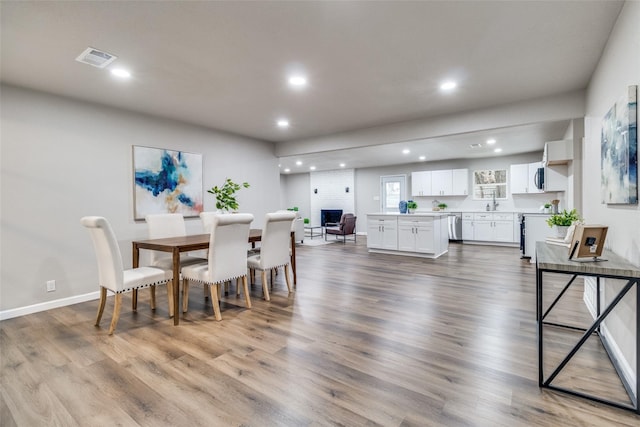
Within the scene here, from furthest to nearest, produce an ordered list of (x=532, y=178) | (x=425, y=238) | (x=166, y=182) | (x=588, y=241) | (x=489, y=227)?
1. (x=489, y=227)
2. (x=532, y=178)
3. (x=425, y=238)
4. (x=166, y=182)
5. (x=588, y=241)

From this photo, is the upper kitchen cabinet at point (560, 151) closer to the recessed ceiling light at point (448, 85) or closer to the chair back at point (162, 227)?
the recessed ceiling light at point (448, 85)

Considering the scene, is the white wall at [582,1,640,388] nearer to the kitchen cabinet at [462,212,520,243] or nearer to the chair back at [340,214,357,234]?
the kitchen cabinet at [462,212,520,243]

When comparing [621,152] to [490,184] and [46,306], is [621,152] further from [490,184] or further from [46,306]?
[490,184]

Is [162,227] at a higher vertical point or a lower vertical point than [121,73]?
lower

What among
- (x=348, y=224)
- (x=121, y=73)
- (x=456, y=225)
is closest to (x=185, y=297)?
(x=121, y=73)

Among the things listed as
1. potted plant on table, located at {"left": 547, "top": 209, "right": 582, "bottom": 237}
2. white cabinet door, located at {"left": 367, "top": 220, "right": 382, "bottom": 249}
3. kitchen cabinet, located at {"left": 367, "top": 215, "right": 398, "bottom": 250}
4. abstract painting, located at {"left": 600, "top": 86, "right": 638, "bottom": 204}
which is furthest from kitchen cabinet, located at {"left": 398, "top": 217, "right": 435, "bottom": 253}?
abstract painting, located at {"left": 600, "top": 86, "right": 638, "bottom": 204}

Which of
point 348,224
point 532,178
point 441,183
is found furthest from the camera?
point 441,183

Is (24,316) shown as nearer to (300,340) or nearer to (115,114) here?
(115,114)

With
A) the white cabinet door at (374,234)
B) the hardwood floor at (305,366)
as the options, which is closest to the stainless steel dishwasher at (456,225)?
the white cabinet door at (374,234)

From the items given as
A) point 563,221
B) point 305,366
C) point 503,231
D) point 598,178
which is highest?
point 598,178

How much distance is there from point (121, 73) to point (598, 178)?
4.56 meters

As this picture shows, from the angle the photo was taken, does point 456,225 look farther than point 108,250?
Yes

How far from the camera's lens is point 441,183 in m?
8.84

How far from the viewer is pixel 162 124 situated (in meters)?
4.58
